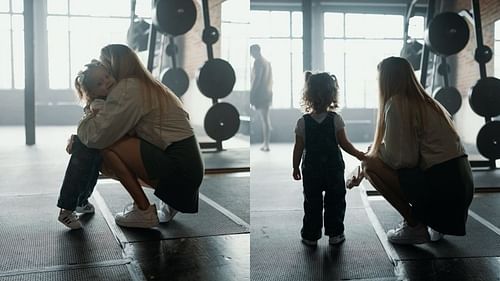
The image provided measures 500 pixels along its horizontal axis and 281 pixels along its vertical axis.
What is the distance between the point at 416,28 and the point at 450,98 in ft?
1.54

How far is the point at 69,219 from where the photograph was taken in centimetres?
169

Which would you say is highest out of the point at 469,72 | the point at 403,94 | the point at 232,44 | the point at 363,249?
the point at 232,44

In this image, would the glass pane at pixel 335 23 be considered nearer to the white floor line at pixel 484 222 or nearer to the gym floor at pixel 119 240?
the gym floor at pixel 119 240

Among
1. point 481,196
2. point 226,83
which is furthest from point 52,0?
point 481,196

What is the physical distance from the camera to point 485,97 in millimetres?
2883

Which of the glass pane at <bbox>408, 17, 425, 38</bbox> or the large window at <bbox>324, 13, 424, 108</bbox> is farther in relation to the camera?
the glass pane at <bbox>408, 17, 425, 38</bbox>

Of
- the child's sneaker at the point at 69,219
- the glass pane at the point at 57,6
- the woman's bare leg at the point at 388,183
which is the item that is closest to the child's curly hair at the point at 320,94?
the woman's bare leg at the point at 388,183

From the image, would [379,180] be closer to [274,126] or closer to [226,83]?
[274,126]

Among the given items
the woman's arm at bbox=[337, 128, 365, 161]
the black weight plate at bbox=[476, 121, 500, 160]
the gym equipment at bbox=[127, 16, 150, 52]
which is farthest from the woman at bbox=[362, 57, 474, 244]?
the gym equipment at bbox=[127, 16, 150, 52]

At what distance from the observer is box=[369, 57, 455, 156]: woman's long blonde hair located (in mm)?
1456

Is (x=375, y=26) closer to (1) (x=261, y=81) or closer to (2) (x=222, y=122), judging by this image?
(2) (x=222, y=122)

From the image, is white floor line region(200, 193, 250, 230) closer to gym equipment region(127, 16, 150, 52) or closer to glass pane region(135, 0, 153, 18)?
gym equipment region(127, 16, 150, 52)

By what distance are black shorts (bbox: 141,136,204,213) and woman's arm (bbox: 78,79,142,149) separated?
0.11 metres

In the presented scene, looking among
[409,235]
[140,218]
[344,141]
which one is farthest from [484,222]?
[140,218]
